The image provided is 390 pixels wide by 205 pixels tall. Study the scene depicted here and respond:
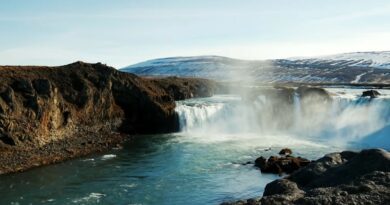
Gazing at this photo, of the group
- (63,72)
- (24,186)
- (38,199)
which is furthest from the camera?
(63,72)

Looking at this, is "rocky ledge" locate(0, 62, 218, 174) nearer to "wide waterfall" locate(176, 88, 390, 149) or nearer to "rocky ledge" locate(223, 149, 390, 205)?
"wide waterfall" locate(176, 88, 390, 149)

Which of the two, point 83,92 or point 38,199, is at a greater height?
point 83,92

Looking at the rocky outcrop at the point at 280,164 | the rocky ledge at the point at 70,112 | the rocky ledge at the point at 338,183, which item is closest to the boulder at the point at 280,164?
the rocky outcrop at the point at 280,164

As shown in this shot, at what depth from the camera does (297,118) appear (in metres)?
63.2

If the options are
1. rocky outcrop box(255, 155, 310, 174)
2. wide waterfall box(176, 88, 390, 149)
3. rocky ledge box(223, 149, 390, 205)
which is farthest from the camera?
wide waterfall box(176, 88, 390, 149)

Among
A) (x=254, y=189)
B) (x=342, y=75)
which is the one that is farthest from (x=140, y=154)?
(x=342, y=75)

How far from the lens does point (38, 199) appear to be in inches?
1123

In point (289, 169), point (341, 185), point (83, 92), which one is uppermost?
point (83, 92)

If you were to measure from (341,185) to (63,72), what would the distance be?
38.6m

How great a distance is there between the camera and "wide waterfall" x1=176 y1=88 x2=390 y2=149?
55.8m

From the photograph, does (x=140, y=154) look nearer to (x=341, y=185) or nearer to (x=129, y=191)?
(x=129, y=191)

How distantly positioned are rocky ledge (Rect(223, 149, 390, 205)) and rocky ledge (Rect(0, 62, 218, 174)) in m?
23.0

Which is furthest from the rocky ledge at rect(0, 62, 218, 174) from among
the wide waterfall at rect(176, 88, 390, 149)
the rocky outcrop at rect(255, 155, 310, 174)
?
the rocky outcrop at rect(255, 155, 310, 174)

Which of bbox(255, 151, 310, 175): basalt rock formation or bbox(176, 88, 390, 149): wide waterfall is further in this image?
bbox(176, 88, 390, 149): wide waterfall
